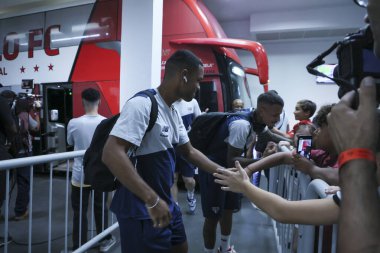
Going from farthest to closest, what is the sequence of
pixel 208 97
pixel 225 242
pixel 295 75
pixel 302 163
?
pixel 295 75 → pixel 208 97 → pixel 225 242 → pixel 302 163

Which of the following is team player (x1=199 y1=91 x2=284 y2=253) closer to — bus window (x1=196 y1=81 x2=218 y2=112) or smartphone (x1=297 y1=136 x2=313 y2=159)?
smartphone (x1=297 y1=136 x2=313 y2=159)

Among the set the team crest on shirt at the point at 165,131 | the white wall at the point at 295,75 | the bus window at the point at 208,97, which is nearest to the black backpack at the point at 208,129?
the team crest on shirt at the point at 165,131

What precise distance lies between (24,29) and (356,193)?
6015mm

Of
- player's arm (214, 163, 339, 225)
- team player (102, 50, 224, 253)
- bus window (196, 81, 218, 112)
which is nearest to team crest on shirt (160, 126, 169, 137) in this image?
team player (102, 50, 224, 253)

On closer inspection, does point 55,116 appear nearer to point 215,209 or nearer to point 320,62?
point 215,209

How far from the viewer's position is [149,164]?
1.36 metres

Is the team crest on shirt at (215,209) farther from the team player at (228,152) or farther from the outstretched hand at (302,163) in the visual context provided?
the outstretched hand at (302,163)

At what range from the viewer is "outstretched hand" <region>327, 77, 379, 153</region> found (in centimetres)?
61

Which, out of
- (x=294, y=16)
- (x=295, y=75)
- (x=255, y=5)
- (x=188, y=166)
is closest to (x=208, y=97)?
(x=188, y=166)

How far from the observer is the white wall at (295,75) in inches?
297

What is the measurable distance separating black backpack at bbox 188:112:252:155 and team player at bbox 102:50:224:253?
800 mm

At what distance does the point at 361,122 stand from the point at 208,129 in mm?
1760

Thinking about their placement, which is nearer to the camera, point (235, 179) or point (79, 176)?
point (235, 179)

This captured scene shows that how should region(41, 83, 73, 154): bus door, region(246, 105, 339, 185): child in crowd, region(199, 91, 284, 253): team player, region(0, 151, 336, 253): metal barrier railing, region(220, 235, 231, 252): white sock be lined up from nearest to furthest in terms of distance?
1. region(0, 151, 336, 253): metal barrier railing
2. region(246, 105, 339, 185): child in crowd
3. region(199, 91, 284, 253): team player
4. region(220, 235, 231, 252): white sock
5. region(41, 83, 73, 154): bus door
